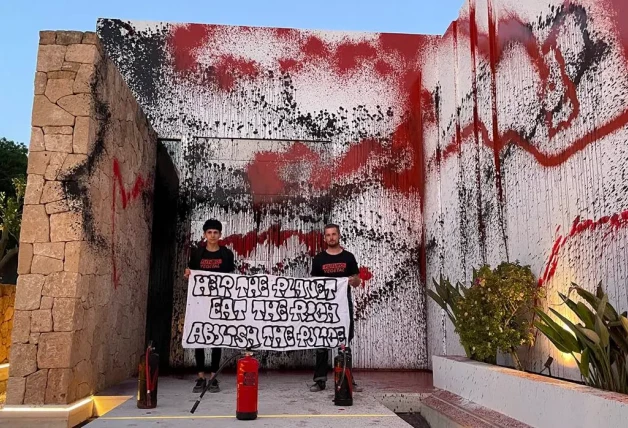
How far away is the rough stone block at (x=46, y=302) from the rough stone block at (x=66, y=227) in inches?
14.6

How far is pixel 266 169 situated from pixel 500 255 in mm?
2837

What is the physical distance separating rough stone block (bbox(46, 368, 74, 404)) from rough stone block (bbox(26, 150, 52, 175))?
1274mm

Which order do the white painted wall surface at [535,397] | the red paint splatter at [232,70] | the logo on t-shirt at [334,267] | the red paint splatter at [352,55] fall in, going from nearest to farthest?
the white painted wall surface at [535,397] < the logo on t-shirt at [334,267] < the red paint splatter at [232,70] < the red paint splatter at [352,55]

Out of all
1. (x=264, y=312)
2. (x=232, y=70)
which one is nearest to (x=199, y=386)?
(x=264, y=312)

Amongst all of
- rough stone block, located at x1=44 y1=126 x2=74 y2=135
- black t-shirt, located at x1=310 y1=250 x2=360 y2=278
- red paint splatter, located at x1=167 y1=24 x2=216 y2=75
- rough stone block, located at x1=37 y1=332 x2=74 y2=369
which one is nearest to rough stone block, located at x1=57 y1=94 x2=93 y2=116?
rough stone block, located at x1=44 y1=126 x2=74 y2=135

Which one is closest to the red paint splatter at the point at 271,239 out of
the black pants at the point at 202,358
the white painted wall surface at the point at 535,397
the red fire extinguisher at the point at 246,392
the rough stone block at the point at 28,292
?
the black pants at the point at 202,358

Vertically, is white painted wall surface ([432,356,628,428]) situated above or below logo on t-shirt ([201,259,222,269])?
below

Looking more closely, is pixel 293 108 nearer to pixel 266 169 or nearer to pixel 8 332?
pixel 266 169

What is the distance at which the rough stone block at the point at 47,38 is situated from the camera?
A: 11.8 feet

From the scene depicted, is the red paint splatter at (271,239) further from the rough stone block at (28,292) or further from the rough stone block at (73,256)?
the rough stone block at (28,292)

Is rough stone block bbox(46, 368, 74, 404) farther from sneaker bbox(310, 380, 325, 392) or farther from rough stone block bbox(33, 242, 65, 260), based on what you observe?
sneaker bbox(310, 380, 325, 392)

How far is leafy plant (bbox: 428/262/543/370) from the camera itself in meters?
3.39

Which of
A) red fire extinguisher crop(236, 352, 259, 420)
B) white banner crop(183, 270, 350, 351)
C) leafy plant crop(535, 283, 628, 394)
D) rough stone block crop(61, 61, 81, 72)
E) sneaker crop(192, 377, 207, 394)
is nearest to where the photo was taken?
leafy plant crop(535, 283, 628, 394)

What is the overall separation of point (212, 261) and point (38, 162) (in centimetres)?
145
